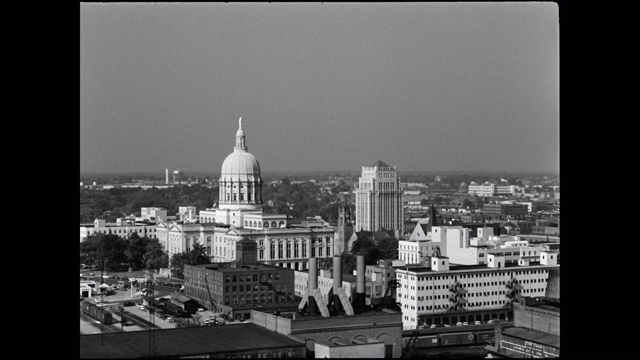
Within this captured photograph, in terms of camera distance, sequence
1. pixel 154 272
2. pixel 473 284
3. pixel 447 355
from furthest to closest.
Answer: pixel 154 272, pixel 473 284, pixel 447 355

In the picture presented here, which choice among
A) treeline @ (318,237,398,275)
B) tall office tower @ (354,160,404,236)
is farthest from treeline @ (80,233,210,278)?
tall office tower @ (354,160,404,236)

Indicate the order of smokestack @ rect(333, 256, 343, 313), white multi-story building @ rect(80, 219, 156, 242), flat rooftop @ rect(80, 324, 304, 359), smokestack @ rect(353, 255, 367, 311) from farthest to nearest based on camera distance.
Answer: white multi-story building @ rect(80, 219, 156, 242) < smokestack @ rect(353, 255, 367, 311) < smokestack @ rect(333, 256, 343, 313) < flat rooftop @ rect(80, 324, 304, 359)

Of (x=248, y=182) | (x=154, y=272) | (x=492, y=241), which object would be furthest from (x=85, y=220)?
(x=492, y=241)

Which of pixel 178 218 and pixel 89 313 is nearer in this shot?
pixel 89 313

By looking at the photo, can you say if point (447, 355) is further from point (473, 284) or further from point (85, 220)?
point (85, 220)

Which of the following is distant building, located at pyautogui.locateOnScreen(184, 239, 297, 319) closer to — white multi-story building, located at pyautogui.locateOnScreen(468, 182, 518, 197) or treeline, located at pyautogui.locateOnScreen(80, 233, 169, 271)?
treeline, located at pyautogui.locateOnScreen(80, 233, 169, 271)
